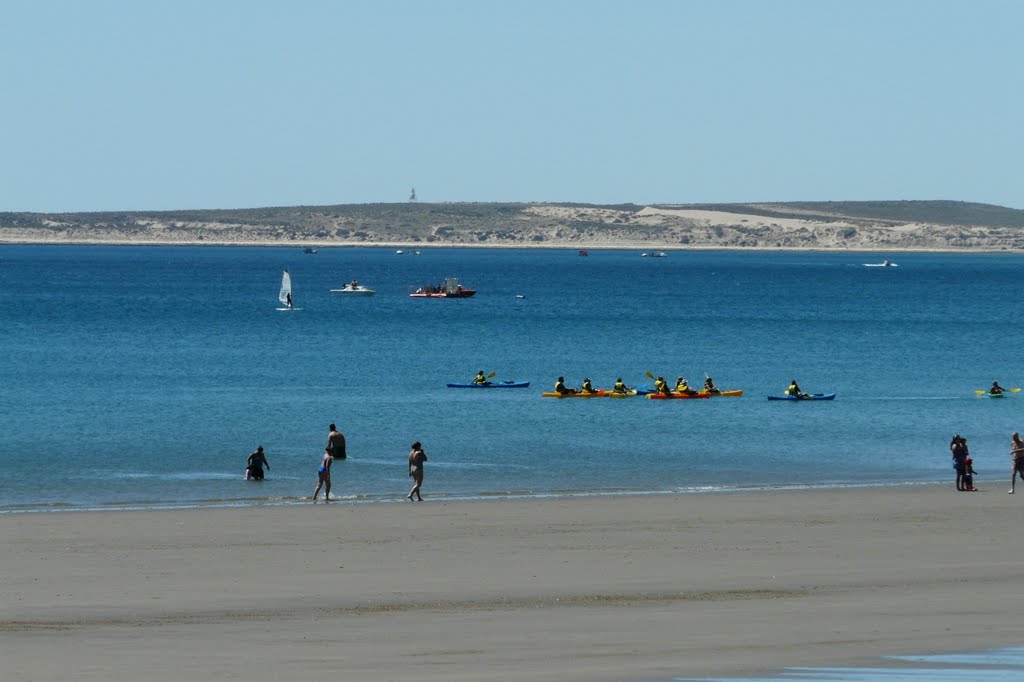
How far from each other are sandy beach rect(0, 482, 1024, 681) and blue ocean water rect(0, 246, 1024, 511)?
609 cm

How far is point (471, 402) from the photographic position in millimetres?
61750

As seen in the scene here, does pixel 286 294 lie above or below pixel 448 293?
above

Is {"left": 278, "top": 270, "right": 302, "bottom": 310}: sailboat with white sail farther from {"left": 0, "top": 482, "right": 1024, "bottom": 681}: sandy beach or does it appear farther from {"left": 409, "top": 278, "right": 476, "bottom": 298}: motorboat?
{"left": 0, "top": 482, "right": 1024, "bottom": 681}: sandy beach

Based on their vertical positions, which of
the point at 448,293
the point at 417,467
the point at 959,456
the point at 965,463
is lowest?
the point at 448,293

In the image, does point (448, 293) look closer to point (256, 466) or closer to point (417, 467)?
point (256, 466)

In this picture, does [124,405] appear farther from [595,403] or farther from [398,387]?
[595,403]

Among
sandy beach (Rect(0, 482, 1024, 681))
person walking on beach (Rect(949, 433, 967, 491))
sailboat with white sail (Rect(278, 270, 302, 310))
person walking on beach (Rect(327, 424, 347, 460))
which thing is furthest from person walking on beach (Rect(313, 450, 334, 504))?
sailboat with white sail (Rect(278, 270, 302, 310))

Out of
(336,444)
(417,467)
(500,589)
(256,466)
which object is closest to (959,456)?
(417,467)

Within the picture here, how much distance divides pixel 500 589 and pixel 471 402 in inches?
1519

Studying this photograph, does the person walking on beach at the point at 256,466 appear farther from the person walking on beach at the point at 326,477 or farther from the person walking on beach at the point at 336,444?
the person walking on beach at the point at 326,477

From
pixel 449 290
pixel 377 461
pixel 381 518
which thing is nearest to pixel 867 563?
pixel 381 518

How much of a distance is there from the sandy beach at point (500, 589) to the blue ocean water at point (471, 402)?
609 cm

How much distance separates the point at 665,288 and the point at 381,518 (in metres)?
154

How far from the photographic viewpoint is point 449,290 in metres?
154
